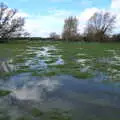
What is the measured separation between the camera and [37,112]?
23.1 feet

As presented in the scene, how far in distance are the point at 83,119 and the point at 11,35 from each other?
5857cm

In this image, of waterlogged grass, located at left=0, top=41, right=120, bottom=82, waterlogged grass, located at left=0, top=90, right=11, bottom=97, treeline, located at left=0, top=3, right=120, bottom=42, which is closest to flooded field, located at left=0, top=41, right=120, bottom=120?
waterlogged grass, located at left=0, top=90, right=11, bottom=97

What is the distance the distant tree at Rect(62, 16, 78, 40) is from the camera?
3488 inches

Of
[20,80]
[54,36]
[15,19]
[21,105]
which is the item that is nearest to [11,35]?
[15,19]

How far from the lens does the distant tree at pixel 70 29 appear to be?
291 ft

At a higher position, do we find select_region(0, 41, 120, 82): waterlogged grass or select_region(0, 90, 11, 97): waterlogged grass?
select_region(0, 90, 11, 97): waterlogged grass

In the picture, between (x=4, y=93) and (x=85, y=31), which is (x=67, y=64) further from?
(x=85, y=31)

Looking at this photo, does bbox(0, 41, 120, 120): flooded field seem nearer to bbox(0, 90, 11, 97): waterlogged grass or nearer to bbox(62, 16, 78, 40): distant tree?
bbox(0, 90, 11, 97): waterlogged grass

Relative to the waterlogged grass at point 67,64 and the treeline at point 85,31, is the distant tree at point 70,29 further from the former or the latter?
the waterlogged grass at point 67,64

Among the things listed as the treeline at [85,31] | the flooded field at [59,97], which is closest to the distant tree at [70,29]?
the treeline at [85,31]

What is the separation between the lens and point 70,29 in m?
91.9

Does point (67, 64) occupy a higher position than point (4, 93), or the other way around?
point (4, 93)

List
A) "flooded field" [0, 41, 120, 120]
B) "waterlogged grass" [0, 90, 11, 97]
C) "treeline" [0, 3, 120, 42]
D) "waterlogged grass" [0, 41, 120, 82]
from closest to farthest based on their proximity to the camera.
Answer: "flooded field" [0, 41, 120, 120] → "waterlogged grass" [0, 90, 11, 97] → "waterlogged grass" [0, 41, 120, 82] → "treeline" [0, 3, 120, 42]

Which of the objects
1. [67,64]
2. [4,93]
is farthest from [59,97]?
[67,64]
